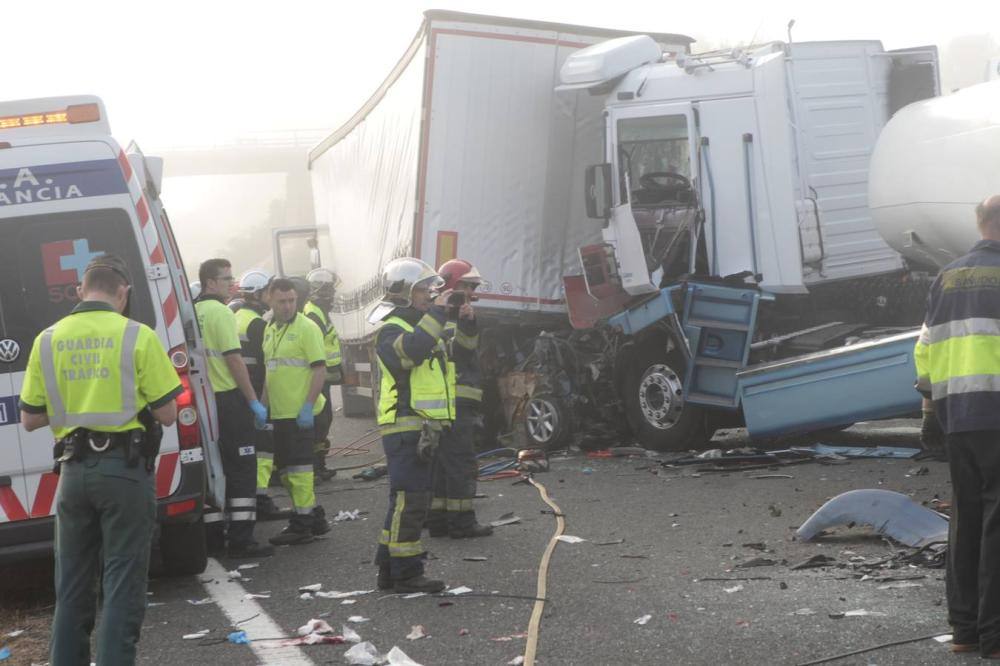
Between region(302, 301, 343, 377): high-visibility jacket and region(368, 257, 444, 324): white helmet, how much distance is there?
4827 millimetres

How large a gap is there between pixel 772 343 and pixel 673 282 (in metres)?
1.18

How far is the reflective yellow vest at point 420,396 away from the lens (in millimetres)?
7359

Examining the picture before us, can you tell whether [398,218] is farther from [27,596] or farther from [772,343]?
[27,596]

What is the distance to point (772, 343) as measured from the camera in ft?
38.4

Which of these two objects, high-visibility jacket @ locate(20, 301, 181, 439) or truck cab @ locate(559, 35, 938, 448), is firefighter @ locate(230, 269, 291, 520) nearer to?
truck cab @ locate(559, 35, 938, 448)

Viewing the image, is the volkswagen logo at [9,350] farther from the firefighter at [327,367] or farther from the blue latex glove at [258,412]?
the firefighter at [327,367]

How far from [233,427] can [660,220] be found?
16.7 feet

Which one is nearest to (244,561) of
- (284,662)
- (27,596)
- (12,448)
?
(27,596)

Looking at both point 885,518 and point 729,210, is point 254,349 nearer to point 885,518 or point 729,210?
point 729,210

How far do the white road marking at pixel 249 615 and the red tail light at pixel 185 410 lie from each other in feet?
2.70

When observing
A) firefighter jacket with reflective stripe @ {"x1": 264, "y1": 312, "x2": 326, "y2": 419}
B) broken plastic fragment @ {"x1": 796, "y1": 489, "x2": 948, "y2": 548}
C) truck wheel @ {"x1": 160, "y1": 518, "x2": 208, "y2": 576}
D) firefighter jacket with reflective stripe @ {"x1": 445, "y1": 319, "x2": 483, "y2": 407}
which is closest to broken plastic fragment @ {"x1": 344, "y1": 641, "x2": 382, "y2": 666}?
truck wheel @ {"x1": 160, "y1": 518, "x2": 208, "y2": 576}

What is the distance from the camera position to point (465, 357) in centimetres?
930

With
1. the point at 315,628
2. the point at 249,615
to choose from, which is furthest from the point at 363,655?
the point at 249,615

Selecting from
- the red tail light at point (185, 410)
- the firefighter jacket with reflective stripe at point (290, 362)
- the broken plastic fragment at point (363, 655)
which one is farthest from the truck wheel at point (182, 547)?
the broken plastic fragment at point (363, 655)
